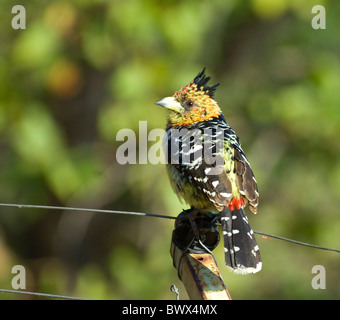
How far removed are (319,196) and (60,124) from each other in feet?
11.2

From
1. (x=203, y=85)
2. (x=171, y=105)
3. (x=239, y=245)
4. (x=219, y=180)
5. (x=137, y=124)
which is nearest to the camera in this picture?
(x=239, y=245)

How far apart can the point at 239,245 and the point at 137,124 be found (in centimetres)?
268

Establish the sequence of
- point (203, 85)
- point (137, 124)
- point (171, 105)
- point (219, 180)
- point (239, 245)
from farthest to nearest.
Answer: point (137, 124) → point (203, 85) → point (171, 105) → point (219, 180) → point (239, 245)

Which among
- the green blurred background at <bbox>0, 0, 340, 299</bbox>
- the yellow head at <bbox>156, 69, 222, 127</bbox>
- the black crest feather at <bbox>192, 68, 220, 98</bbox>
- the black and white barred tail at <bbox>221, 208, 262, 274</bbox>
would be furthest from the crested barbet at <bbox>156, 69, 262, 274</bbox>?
the green blurred background at <bbox>0, 0, 340, 299</bbox>

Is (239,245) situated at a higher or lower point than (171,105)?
lower

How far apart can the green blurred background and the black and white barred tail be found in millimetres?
2267

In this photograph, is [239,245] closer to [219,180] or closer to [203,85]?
[219,180]

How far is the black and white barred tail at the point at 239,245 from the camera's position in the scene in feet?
11.2

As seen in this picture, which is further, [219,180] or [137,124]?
[137,124]

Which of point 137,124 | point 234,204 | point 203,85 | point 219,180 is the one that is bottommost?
point 234,204

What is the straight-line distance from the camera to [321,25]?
291 inches

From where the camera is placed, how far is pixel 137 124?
594 centimetres

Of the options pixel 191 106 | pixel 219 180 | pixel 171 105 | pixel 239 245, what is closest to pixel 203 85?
pixel 191 106

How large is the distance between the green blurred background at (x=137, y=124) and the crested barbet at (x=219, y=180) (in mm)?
1555
